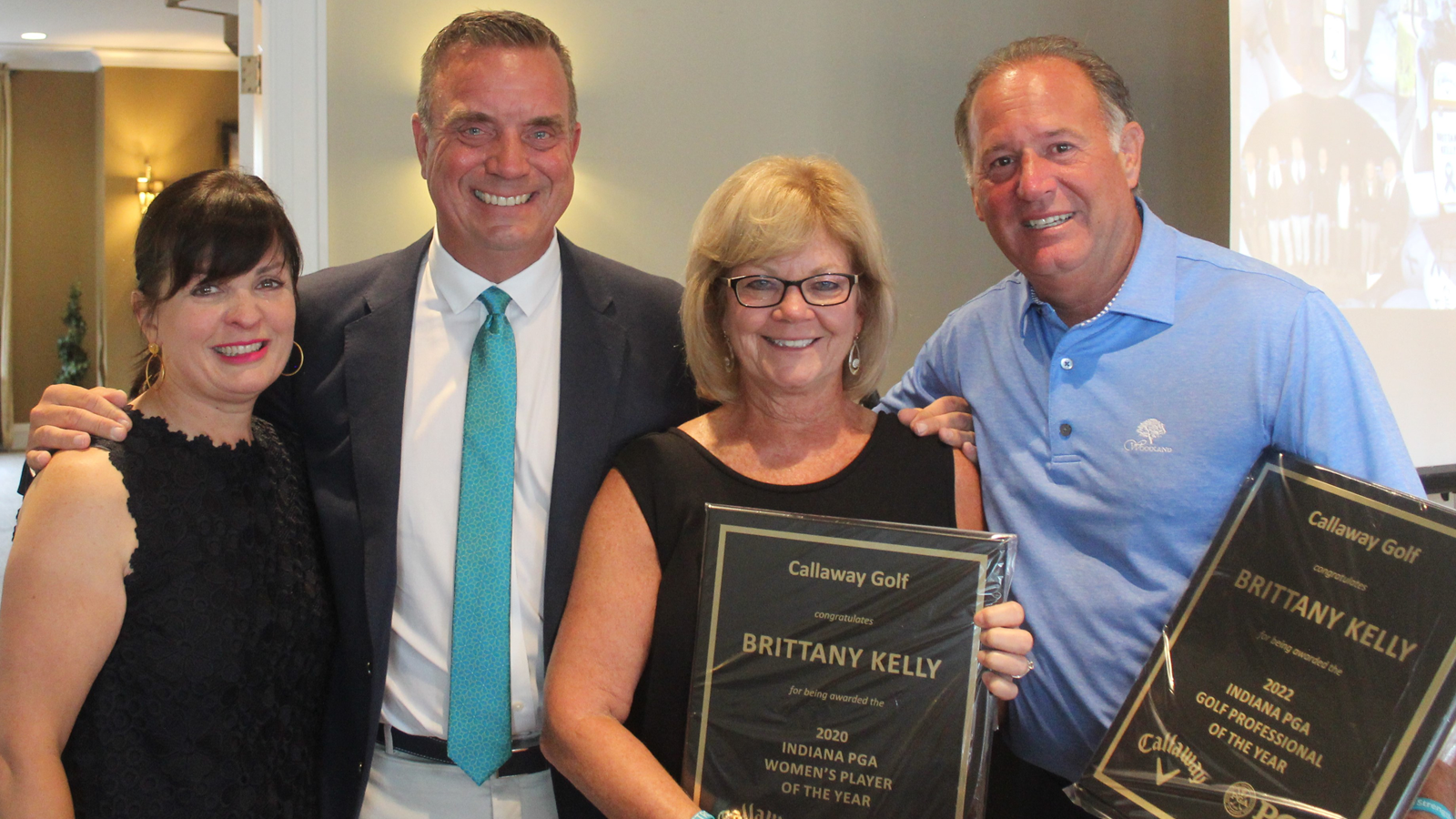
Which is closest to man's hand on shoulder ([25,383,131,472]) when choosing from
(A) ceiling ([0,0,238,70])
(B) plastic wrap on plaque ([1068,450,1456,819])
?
(B) plastic wrap on plaque ([1068,450,1456,819])

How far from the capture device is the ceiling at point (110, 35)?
8117 millimetres

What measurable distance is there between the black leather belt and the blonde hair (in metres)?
0.66

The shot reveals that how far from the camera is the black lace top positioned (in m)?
1.53

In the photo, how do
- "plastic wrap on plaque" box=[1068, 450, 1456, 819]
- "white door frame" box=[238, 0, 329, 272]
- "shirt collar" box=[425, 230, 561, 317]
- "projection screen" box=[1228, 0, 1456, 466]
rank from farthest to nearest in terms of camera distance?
→ "white door frame" box=[238, 0, 329, 272], "projection screen" box=[1228, 0, 1456, 466], "shirt collar" box=[425, 230, 561, 317], "plastic wrap on plaque" box=[1068, 450, 1456, 819]

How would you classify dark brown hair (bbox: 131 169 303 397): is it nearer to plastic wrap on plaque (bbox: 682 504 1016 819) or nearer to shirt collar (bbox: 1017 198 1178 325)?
plastic wrap on plaque (bbox: 682 504 1016 819)

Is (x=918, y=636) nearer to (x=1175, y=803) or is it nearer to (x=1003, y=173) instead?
(x=1175, y=803)

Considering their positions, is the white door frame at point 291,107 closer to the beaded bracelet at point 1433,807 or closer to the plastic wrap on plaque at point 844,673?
the plastic wrap on plaque at point 844,673

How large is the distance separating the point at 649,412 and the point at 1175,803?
1.01 meters

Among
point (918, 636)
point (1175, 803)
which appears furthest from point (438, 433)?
point (1175, 803)

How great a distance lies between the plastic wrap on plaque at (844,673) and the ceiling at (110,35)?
7059 millimetres

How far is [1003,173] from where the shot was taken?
5.84ft

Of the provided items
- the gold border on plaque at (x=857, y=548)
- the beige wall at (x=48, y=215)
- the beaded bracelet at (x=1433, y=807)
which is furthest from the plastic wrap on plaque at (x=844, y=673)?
the beige wall at (x=48, y=215)

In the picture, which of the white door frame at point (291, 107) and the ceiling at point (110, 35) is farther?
the ceiling at point (110, 35)

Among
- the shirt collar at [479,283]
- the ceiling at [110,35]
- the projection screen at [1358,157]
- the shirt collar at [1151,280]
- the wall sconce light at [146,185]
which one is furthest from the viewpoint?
the wall sconce light at [146,185]
